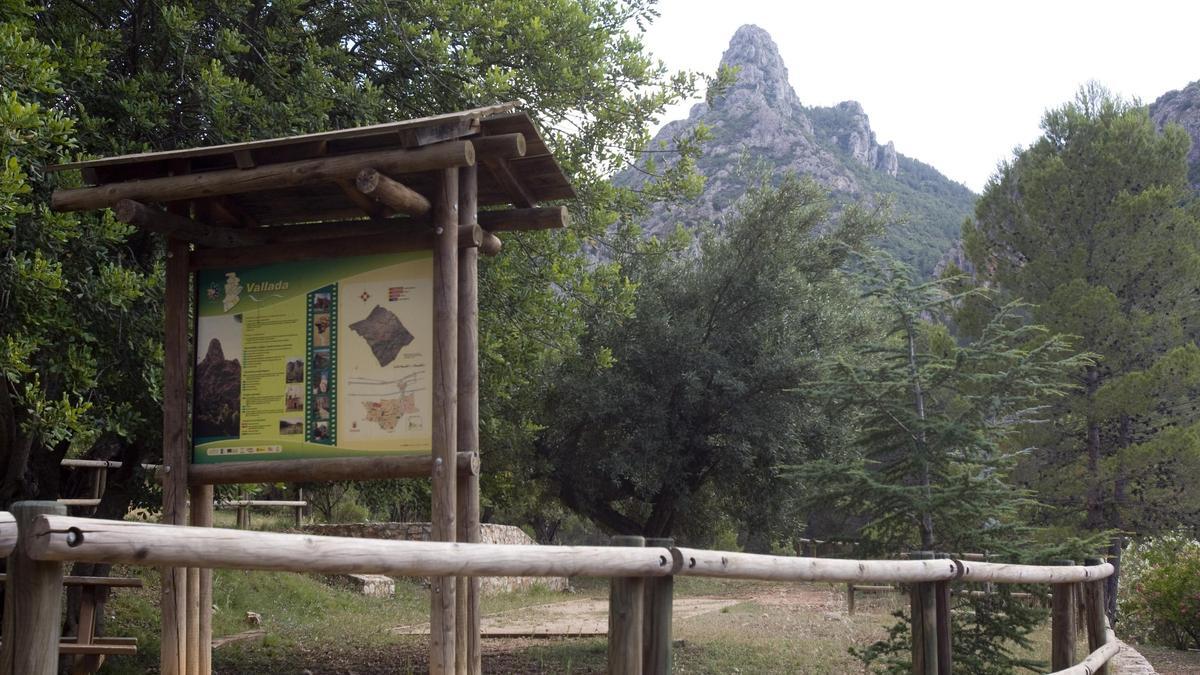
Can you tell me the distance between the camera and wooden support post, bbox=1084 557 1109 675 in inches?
288

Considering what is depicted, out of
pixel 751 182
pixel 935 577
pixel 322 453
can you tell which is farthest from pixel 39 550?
pixel 751 182

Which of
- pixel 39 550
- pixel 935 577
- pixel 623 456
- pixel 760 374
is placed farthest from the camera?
pixel 623 456

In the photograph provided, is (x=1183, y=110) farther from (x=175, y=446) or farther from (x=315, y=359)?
(x=175, y=446)

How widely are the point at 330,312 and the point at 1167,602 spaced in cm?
1312

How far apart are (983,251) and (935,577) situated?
1952 cm

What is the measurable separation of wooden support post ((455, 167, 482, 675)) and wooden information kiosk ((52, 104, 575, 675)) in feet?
0.04

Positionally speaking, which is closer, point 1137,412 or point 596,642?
point 596,642

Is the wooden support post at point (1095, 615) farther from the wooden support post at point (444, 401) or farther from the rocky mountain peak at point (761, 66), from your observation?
the rocky mountain peak at point (761, 66)

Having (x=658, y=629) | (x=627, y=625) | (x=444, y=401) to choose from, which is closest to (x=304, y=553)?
(x=627, y=625)

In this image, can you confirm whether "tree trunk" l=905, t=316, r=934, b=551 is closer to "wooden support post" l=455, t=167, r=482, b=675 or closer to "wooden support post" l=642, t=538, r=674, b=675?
"wooden support post" l=455, t=167, r=482, b=675

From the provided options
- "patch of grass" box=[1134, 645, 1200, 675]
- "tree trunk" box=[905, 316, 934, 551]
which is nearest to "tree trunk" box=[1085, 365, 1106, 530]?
"patch of grass" box=[1134, 645, 1200, 675]

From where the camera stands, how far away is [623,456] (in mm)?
18312

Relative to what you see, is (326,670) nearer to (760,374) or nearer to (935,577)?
(935,577)

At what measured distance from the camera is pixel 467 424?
551 centimetres
